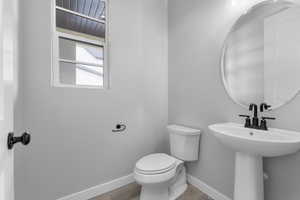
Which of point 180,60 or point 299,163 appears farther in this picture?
point 180,60

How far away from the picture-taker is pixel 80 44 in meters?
1.57

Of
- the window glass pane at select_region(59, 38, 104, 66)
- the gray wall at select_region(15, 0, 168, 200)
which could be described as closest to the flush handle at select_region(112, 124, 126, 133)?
the gray wall at select_region(15, 0, 168, 200)

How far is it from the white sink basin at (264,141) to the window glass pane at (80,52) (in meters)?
1.41

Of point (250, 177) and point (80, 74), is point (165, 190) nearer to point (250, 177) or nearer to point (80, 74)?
point (250, 177)

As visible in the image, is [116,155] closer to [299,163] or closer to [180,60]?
[180,60]

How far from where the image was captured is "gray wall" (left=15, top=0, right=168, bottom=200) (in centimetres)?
123

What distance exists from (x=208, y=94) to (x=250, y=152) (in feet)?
2.49

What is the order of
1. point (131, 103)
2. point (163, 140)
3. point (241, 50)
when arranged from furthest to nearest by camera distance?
point (163, 140) < point (131, 103) < point (241, 50)

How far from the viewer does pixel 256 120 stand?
108 centimetres

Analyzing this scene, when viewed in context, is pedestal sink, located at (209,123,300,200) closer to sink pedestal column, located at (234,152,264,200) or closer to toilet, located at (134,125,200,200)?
sink pedestal column, located at (234,152,264,200)

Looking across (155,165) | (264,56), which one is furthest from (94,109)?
(264,56)

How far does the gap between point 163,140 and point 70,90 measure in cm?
134

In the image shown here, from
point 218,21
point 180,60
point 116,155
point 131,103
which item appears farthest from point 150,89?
point 218,21

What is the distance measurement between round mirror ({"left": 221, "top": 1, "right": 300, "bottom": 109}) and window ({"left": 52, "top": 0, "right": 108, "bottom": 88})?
4.35 feet
